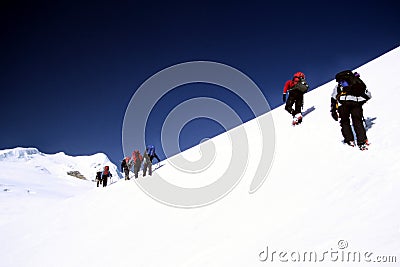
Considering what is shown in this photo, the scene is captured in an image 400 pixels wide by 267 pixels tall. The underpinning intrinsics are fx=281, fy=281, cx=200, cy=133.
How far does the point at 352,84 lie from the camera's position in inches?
242

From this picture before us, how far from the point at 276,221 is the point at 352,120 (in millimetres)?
3308

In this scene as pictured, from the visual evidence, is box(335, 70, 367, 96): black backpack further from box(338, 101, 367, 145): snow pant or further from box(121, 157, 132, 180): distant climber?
box(121, 157, 132, 180): distant climber

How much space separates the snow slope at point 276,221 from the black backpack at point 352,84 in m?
1.02

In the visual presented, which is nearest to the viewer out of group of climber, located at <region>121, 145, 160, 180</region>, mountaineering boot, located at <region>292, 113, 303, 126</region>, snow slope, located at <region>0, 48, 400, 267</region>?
snow slope, located at <region>0, 48, 400, 267</region>

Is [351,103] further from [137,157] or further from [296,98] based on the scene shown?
[137,157]

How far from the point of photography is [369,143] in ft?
19.1

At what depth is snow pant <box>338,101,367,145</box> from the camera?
19.0 feet

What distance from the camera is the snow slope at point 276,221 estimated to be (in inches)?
129

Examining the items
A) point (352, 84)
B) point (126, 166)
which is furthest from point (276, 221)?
point (126, 166)

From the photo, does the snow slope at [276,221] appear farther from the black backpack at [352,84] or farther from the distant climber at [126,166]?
the distant climber at [126,166]

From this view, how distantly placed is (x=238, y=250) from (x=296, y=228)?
2.67 feet

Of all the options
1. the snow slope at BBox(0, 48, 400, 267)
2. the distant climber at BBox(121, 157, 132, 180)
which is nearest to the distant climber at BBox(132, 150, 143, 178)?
the distant climber at BBox(121, 157, 132, 180)

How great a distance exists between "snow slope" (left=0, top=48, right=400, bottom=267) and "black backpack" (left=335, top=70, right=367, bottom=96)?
1.02 m

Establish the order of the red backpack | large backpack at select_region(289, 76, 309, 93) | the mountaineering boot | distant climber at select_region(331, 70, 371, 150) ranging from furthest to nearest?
the red backpack
the mountaineering boot
large backpack at select_region(289, 76, 309, 93)
distant climber at select_region(331, 70, 371, 150)
